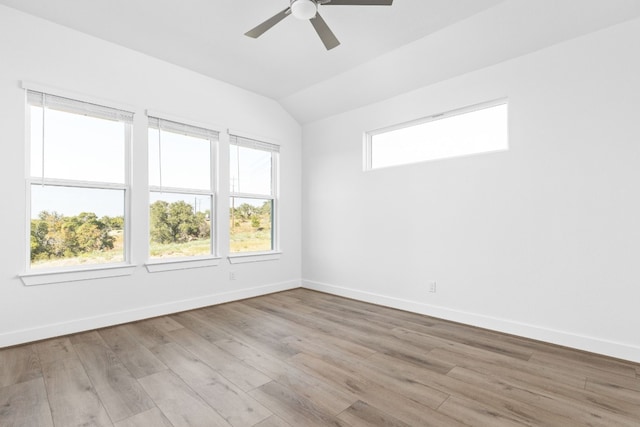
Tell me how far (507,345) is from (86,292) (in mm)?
4042

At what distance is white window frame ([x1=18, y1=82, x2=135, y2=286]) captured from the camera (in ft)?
9.42

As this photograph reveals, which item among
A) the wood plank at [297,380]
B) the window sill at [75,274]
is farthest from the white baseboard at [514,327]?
the window sill at [75,274]

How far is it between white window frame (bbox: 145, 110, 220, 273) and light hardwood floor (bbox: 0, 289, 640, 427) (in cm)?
74

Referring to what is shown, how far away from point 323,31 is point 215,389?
110 inches

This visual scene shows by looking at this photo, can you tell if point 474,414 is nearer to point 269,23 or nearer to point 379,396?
point 379,396

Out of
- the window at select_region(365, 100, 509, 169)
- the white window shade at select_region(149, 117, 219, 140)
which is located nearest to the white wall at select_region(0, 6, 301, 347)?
the white window shade at select_region(149, 117, 219, 140)

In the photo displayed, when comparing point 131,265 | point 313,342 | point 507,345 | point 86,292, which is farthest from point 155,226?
point 507,345

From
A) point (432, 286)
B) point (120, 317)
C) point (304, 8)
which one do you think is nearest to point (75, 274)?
point (120, 317)

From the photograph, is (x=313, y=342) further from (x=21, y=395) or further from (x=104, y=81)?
(x=104, y=81)

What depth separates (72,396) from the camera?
196cm

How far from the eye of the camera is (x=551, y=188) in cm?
289

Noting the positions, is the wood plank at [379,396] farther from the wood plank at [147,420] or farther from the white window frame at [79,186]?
the white window frame at [79,186]

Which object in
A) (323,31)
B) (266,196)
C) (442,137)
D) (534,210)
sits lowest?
(534,210)

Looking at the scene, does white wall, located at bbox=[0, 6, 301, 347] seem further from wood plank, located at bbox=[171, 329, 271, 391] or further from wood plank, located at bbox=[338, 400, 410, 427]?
wood plank, located at bbox=[338, 400, 410, 427]
